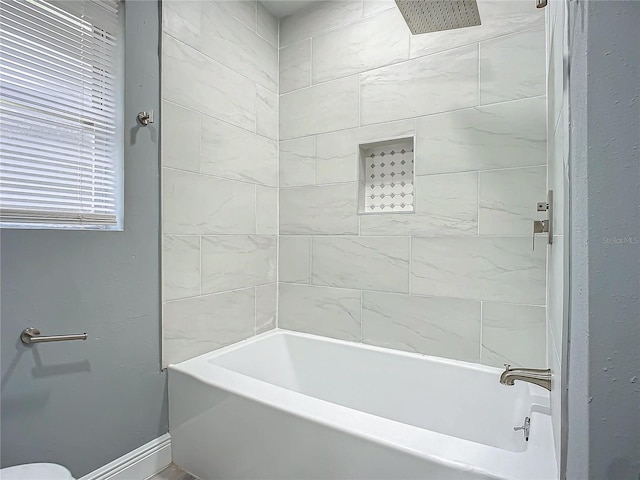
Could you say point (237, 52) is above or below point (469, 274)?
above

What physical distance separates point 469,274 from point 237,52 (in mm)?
1906

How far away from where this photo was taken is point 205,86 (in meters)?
2.01

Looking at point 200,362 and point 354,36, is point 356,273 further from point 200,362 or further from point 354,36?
point 354,36

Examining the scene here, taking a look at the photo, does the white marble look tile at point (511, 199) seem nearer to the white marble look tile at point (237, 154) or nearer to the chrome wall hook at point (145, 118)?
the white marble look tile at point (237, 154)

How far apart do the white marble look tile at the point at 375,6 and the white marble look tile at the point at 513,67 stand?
0.65 meters

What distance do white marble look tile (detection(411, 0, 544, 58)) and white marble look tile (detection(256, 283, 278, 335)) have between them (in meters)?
1.74

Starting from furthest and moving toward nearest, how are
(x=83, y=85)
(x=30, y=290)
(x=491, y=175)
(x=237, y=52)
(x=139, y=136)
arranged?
(x=237, y=52) < (x=491, y=175) < (x=139, y=136) < (x=83, y=85) < (x=30, y=290)

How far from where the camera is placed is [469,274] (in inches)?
73.9

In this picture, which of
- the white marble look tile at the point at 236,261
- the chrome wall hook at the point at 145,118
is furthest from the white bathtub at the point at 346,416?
the chrome wall hook at the point at 145,118

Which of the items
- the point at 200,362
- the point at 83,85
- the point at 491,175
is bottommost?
the point at 200,362

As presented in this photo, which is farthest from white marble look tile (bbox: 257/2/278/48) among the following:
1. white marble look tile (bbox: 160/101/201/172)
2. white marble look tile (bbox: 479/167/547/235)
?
white marble look tile (bbox: 479/167/547/235)

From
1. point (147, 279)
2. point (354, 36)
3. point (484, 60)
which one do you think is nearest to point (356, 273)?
point (147, 279)

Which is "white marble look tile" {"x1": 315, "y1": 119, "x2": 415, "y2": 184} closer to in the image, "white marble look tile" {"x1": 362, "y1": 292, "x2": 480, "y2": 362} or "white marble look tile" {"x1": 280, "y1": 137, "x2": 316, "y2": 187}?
"white marble look tile" {"x1": 280, "y1": 137, "x2": 316, "y2": 187}

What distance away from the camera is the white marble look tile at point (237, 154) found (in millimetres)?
2033
